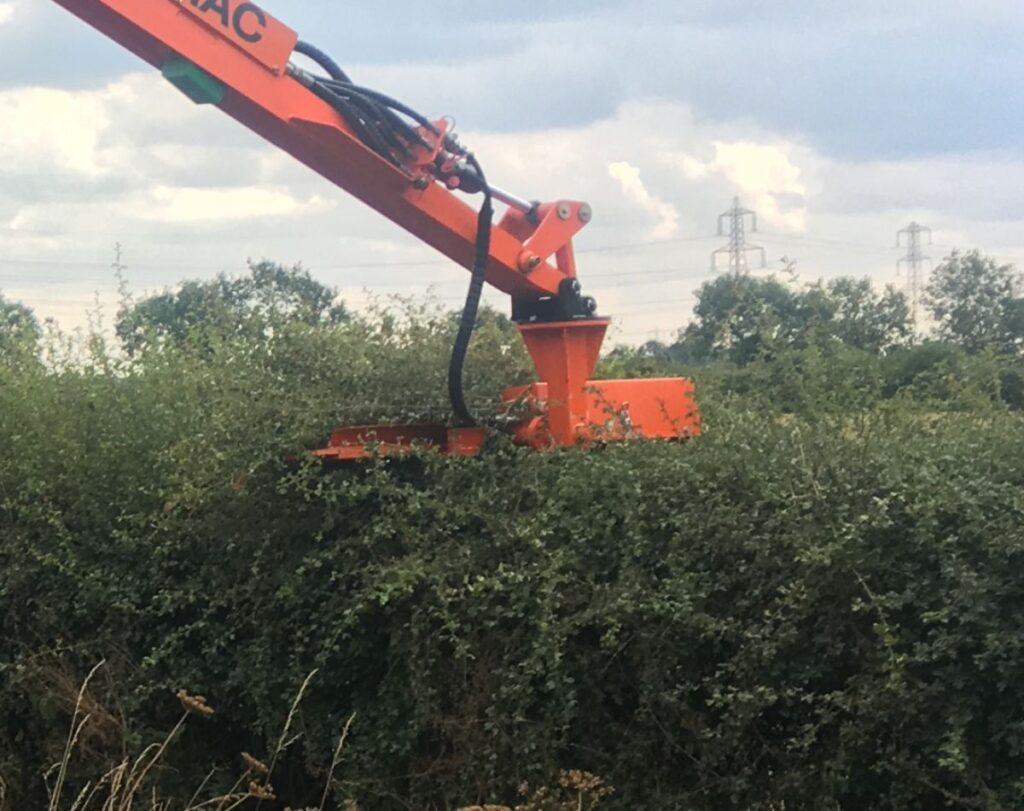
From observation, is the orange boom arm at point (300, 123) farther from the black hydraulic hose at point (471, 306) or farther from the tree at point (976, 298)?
the tree at point (976, 298)

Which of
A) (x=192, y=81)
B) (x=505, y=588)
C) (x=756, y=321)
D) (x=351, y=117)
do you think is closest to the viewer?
(x=505, y=588)

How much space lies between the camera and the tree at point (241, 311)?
6.52 meters

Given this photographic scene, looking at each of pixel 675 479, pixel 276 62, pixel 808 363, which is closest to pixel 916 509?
pixel 675 479

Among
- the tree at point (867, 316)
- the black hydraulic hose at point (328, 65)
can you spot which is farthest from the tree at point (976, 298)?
the black hydraulic hose at point (328, 65)

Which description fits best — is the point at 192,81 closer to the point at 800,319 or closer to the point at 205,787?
the point at 205,787

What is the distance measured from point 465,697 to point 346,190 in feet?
7.83

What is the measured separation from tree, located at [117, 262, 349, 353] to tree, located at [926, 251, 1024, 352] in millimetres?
7770

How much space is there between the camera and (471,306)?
5293mm

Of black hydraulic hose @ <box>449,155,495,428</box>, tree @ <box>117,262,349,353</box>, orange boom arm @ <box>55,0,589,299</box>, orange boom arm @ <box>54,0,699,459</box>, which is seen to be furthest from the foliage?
tree @ <box>117,262,349,353</box>

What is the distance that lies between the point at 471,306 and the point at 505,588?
140cm

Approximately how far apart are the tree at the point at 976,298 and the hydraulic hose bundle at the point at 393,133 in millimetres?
8530

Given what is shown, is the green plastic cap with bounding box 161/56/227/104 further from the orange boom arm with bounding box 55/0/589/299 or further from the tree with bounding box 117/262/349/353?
the tree with bounding box 117/262/349/353

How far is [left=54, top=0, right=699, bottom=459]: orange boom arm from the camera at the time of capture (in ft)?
16.1

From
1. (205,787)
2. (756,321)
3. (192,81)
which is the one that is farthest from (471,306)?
(205,787)
